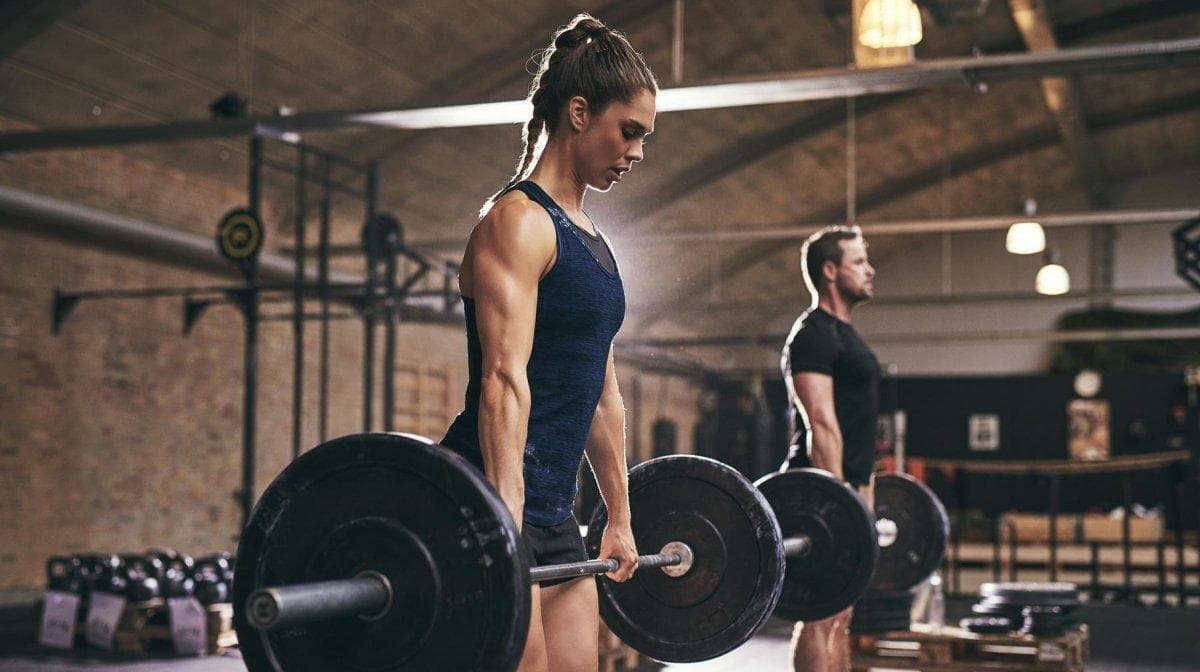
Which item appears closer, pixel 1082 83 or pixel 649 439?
pixel 1082 83

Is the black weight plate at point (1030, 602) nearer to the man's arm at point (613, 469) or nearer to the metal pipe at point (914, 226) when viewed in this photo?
the man's arm at point (613, 469)

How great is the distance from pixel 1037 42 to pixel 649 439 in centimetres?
720

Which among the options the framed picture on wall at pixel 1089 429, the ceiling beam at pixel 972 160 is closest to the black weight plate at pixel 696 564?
the ceiling beam at pixel 972 160

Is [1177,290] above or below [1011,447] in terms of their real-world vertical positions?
above

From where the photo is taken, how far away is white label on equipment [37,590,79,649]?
229 inches

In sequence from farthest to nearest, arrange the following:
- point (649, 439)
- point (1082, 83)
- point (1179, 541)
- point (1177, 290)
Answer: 1. point (649, 439)
2. point (1177, 290)
3. point (1082, 83)
4. point (1179, 541)

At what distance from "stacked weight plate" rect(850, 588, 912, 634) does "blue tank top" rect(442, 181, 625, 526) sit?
2.53 meters

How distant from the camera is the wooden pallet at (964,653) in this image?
4.06 metres

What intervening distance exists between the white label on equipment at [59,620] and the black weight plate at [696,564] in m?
4.42

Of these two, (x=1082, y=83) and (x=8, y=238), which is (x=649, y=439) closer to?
(x=1082, y=83)

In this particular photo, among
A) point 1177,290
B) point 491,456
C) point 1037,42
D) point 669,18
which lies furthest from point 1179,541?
point 491,456

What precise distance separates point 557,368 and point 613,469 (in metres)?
0.28

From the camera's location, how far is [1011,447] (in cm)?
1551

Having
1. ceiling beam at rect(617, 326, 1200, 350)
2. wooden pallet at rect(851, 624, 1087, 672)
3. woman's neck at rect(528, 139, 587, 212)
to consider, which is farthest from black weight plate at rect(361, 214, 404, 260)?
woman's neck at rect(528, 139, 587, 212)
